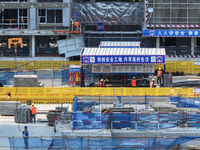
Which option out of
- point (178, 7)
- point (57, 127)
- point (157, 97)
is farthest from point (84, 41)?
point (57, 127)

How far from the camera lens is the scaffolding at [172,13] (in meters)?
55.5

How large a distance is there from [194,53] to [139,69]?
13.4 metres

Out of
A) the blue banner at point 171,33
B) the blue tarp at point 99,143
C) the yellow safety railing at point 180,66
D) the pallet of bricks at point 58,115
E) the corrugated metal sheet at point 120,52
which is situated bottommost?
the blue tarp at point 99,143

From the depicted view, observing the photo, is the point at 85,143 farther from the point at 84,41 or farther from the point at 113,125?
the point at 84,41

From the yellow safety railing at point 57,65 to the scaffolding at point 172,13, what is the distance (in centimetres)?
646

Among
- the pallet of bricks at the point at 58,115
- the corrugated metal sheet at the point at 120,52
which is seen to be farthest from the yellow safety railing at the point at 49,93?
the corrugated metal sheet at the point at 120,52

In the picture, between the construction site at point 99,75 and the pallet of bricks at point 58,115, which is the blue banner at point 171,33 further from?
the pallet of bricks at point 58,115

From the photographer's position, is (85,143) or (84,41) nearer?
(85,143)

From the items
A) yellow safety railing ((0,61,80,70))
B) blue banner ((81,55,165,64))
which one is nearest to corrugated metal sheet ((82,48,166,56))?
blue banner ((81,55,165,64))

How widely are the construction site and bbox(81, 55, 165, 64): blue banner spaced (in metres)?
0.09

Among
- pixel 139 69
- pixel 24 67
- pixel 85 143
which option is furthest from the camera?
pixel 24 67

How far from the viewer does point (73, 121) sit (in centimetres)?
2748

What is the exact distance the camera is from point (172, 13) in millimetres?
55656

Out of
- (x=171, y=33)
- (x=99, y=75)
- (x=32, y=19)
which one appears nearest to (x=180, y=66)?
(x=171, y=33)
